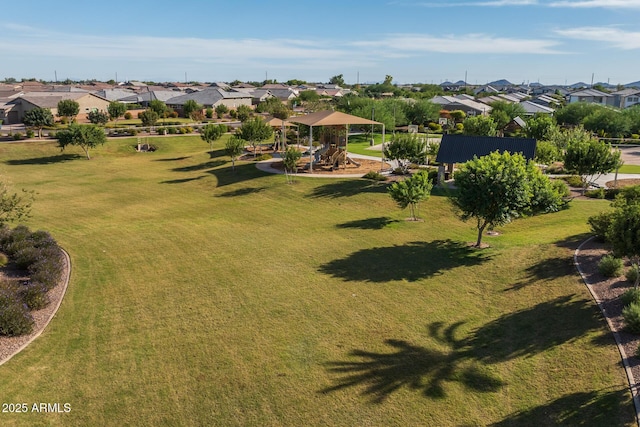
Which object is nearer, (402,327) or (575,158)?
(402,327)

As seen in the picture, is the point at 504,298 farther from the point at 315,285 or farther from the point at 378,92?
the point at 378,92

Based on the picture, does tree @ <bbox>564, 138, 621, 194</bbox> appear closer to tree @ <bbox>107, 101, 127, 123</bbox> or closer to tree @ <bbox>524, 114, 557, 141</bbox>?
tree @ <bbox>524, 114, 557, 141</bbox>

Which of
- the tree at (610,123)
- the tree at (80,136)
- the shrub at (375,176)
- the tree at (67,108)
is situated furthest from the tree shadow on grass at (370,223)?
the tree at (67,108)

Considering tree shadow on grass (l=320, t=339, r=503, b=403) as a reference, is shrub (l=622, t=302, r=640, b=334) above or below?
above

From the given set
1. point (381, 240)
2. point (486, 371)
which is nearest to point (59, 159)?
point (381, 240)

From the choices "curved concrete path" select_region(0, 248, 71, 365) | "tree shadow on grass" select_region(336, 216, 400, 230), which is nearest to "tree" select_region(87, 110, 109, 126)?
"curved concrete path" select_region(0, 248, 71, 365)

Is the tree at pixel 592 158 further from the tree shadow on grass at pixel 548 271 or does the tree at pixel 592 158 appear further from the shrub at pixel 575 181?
the tree shadow on grass at pixel 548 271

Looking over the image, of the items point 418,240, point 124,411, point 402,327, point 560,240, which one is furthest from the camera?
point 418,240
